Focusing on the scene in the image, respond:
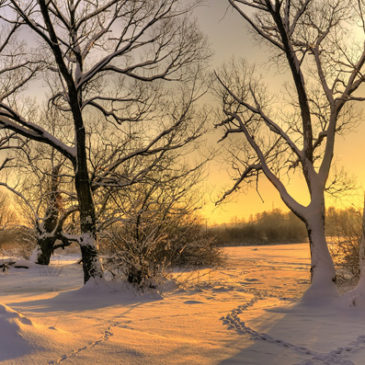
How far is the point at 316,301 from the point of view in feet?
27.7

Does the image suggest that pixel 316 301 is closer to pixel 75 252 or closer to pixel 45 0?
pixel 45 0

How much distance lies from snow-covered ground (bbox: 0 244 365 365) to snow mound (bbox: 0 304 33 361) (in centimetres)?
1

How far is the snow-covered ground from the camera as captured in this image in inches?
161

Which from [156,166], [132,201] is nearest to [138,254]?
[132,201]

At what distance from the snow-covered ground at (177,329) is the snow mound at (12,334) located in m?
0.01

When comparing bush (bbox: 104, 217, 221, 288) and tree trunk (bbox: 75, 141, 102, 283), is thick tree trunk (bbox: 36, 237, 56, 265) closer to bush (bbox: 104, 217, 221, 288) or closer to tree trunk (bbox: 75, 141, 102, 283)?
bush (bbox: 104, 217, 221, 288)

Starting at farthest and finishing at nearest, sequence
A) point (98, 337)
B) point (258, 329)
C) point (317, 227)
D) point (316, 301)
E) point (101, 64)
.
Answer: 1. point (101, 64)
2. point (317, 227)
3. point (316, 301)
4. point (258, 329)
5. point (98, 337)

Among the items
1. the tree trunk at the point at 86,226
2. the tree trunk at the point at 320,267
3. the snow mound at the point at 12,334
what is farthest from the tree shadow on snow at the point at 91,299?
the tree trunk at the point at 320,267

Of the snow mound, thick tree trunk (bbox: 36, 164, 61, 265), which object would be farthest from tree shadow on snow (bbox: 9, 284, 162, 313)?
thick tree trunk (bbox: 36, 164, 61, 265)

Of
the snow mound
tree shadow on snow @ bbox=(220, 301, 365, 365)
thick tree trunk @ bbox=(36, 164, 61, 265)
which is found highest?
thick tree trunk @ bbox=(36, 164, 61, 265)

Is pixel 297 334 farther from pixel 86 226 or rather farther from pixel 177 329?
pixel 86 226

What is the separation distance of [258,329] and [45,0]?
28.3ft

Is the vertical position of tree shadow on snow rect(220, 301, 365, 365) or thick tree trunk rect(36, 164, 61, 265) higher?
thick tree trunk rect(36, 164, 61, 265)

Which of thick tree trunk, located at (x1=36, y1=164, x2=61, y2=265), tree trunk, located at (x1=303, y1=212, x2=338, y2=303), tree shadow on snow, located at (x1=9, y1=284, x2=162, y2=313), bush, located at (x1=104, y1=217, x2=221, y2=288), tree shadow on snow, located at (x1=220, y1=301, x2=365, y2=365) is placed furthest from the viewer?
thick tree trunk, located at (x1=36, y1=164, x2=61, y2=265)
